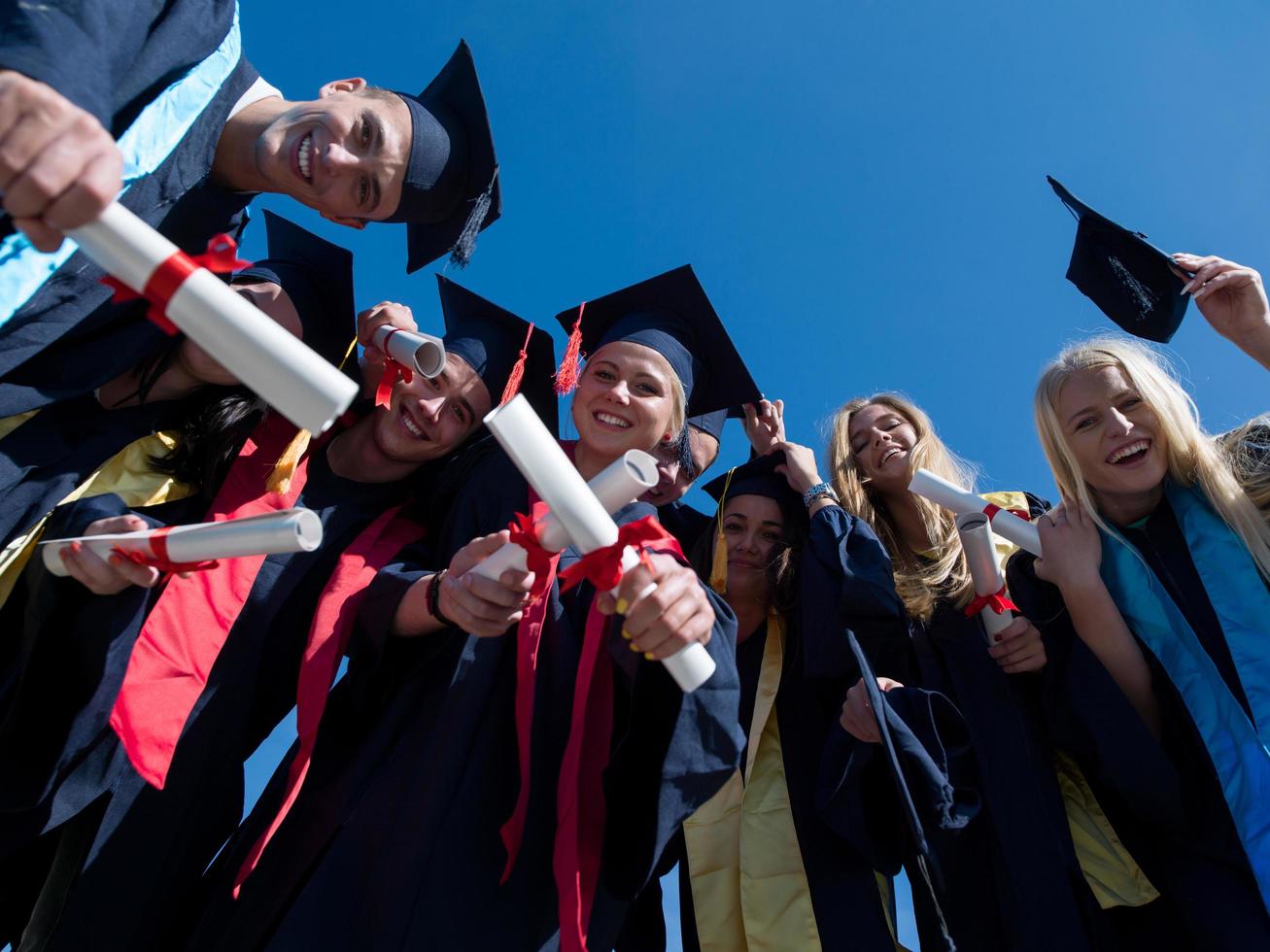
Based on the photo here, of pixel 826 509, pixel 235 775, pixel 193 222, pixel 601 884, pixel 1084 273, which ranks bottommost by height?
pixel 601 884

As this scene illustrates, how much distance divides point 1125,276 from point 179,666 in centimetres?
374

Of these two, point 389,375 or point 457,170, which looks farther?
point 457,170

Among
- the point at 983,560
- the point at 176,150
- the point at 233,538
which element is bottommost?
the point at 233,538

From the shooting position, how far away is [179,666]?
260 cm

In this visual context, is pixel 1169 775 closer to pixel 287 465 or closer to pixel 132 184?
pixel 287 465

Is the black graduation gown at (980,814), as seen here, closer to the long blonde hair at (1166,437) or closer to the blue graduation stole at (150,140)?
the long blonde hair at (1166,437)

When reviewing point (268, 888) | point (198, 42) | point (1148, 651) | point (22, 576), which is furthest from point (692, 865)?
point (198, 42)

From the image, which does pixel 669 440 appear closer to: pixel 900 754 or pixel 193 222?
pixel 900 754

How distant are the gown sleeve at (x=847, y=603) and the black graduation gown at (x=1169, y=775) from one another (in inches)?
21.3

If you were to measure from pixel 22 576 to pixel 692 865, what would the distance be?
236cm

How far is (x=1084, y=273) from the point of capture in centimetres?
399

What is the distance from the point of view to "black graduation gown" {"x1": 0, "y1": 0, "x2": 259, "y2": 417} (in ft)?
6.12

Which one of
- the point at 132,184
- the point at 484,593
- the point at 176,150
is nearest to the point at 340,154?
the point at 176,150

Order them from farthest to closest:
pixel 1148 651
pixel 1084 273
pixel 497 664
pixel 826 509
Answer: pixel 1084 273
pixel 826 509
pixel 1148 651
pixel 497 664
